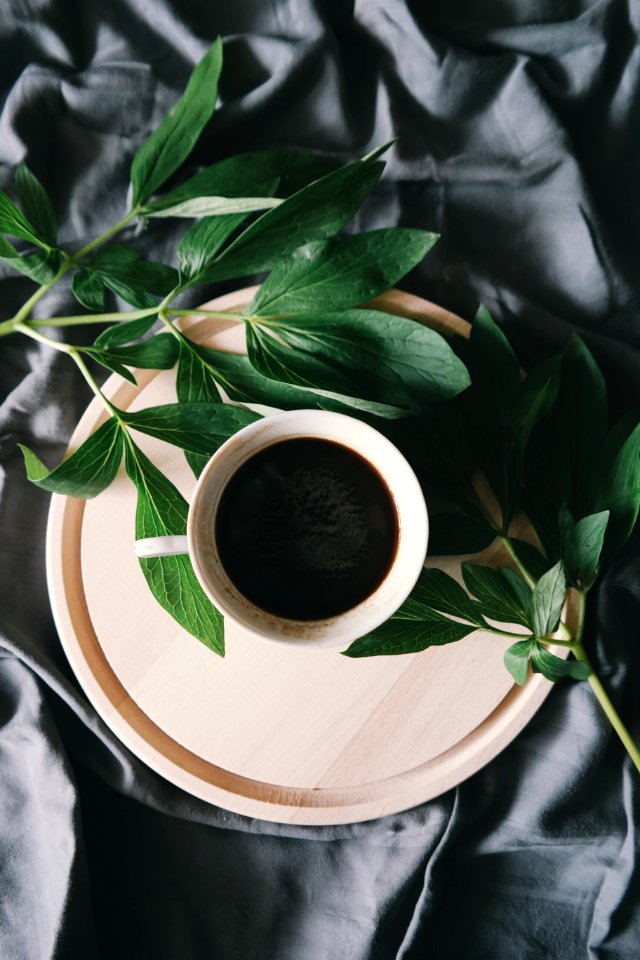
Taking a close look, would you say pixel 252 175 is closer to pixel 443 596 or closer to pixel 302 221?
pixel 302 221

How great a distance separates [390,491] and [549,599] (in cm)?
17

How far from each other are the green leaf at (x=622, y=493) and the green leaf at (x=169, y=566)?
0.36 m

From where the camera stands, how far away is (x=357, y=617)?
2.22 ft

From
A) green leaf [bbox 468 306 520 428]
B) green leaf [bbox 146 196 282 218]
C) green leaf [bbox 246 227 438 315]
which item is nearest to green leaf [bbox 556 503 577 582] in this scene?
green leaf [bbox 468 306 520 428]

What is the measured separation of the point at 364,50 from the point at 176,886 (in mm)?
960

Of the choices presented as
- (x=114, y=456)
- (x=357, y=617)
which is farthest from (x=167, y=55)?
(x=357, y=617)

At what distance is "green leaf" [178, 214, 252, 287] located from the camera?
756 millimetres

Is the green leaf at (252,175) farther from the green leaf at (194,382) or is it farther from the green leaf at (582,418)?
the green leaf at (582,418)

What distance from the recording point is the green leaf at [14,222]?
74 centimetres

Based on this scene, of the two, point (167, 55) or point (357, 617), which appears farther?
point (167, 55)

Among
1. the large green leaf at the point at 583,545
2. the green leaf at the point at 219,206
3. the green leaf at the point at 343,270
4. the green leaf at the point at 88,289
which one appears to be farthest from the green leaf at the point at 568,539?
the green leaf at the point at 88,289

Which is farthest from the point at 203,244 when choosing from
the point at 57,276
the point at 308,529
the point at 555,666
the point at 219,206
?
the point at 555,666

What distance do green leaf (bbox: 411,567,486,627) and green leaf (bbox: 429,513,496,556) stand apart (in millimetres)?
46

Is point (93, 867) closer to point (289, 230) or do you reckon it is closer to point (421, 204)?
point (289, 230)
